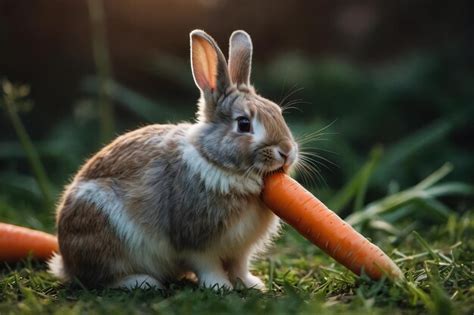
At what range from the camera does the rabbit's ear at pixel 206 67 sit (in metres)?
4.11

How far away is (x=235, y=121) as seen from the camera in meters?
4.01

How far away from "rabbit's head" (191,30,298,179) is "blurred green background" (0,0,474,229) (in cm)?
244

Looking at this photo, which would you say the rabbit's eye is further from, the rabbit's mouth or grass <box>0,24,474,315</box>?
grass <box>0,24,474,315</box>

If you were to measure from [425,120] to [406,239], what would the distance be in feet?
11.1

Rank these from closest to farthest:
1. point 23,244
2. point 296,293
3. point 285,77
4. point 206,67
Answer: point 296,293, point 206,67, point 23,244, point 285,77

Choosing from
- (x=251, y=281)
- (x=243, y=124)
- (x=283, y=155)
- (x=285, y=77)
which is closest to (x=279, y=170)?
(x=283, y=155)

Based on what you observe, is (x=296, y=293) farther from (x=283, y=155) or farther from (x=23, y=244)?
(x=23, y=244)

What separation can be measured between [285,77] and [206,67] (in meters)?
4.81

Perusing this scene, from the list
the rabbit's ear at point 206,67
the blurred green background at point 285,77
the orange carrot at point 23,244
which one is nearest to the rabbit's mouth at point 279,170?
the rabbit's ear at point 206,67

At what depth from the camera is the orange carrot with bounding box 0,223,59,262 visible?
4.67 m

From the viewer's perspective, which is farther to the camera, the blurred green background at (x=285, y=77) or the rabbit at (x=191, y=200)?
the blurred green background at (x=285, y=77)

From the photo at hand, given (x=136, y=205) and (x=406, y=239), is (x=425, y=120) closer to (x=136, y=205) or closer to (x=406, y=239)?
(x=406, y=239)

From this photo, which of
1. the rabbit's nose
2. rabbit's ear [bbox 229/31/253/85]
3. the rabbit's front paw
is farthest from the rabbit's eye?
the rabbit's front paw

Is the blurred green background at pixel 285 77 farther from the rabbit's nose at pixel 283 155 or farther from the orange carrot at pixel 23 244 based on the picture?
the rabbit's nose at pixel 283 155
